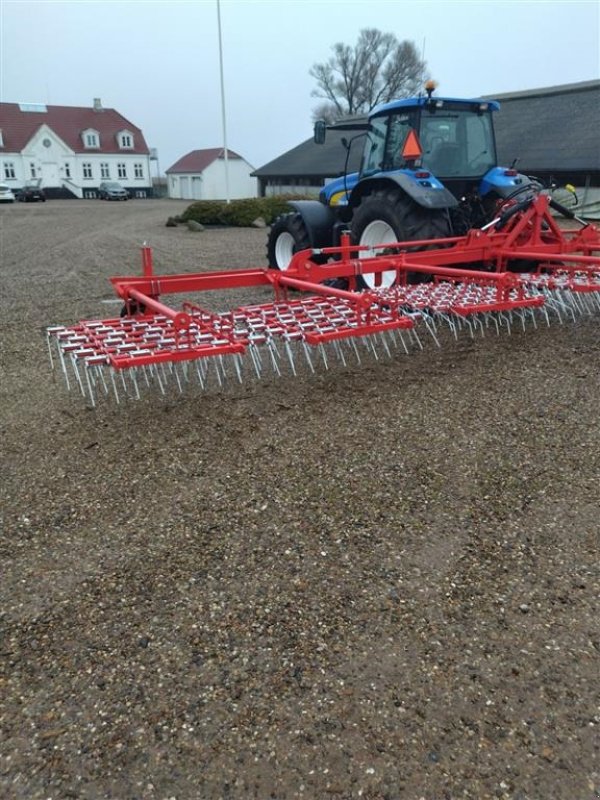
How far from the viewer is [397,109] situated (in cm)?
584

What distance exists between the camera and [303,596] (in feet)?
6.79

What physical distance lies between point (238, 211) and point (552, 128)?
28.3 ft

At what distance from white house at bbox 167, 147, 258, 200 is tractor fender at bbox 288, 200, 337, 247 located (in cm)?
3325

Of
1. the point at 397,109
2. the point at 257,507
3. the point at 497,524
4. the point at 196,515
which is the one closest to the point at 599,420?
the point at 497,524

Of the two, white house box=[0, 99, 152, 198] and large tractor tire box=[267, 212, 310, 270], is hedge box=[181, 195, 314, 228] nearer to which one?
large tractor tire box=[267, 212, 310, 270]

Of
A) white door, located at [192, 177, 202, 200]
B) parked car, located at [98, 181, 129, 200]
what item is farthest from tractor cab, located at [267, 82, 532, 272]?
white door, located at [192, 177, 202, 200]

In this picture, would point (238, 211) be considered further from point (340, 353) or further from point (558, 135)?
point (340, 353)

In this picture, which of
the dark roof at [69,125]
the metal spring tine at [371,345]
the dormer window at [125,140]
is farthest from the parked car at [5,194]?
the metal spring tine at [371,345]

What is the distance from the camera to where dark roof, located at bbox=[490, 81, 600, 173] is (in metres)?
15.1

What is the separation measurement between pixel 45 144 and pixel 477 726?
4387cm

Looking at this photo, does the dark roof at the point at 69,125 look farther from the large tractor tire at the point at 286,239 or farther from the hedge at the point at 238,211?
the large tractor tire at the point at 286,239

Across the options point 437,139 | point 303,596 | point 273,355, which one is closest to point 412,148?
point 437,139

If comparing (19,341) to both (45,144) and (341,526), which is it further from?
(45,144)

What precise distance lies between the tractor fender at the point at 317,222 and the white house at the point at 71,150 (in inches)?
1480
